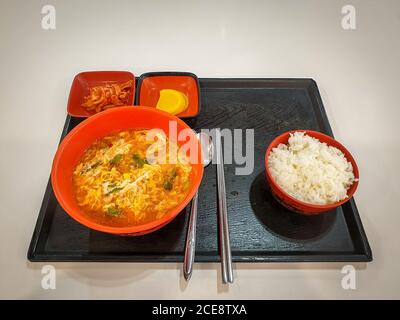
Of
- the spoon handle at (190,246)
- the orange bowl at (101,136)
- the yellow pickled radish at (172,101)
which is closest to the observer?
the orange bowl at (101,136)

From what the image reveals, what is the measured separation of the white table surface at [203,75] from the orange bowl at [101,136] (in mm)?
329

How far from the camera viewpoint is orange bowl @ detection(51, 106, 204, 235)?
3.75 feet

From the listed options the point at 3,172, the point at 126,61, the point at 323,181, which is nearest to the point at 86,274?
the point at 3,172

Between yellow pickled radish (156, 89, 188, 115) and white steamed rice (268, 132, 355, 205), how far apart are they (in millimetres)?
615

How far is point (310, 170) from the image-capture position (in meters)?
1.40

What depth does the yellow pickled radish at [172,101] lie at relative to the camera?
5.68 ft

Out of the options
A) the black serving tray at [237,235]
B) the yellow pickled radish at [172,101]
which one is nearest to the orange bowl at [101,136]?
the black serving tray at [237,235]

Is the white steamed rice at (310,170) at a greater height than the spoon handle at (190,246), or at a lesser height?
greater

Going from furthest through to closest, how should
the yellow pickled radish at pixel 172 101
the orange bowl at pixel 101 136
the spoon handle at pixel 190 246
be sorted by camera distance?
the yellow pickled radish at pixel 172 101, the spoon handle at pixel 190 246, the orange bowl at pixel 101 136

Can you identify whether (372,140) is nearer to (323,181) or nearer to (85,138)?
(323,181)

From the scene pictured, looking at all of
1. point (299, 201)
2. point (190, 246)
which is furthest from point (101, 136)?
point (299, 201)

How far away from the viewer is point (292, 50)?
2.21m

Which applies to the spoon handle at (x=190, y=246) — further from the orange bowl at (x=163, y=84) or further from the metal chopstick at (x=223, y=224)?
the orange bowl at (x=163, y=84)

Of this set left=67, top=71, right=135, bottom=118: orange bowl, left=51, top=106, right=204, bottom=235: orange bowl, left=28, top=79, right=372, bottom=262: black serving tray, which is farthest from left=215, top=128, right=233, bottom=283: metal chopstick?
left=67, top=71, right=135, bottom=118: orange bowl
